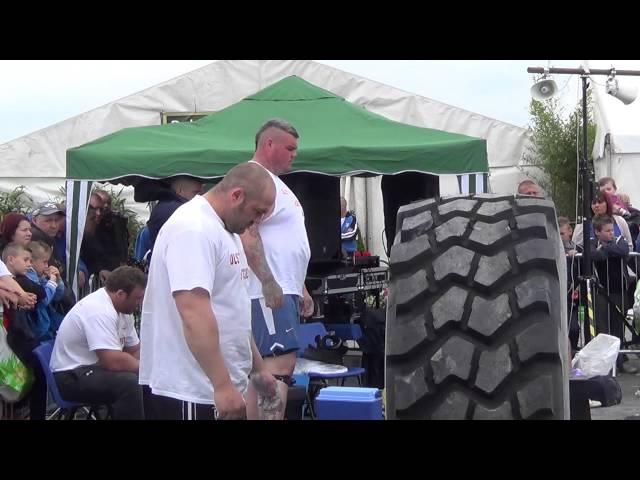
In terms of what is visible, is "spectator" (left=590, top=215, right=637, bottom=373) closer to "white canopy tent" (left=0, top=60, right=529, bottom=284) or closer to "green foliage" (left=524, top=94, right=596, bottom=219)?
"green foliage" (left=524, top=94, right=596, bottom=219)

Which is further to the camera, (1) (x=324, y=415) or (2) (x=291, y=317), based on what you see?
(2) (x=291, y=317)

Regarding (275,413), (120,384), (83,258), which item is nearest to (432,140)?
(83,258)

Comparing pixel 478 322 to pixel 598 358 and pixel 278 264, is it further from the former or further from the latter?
pixel 278 264

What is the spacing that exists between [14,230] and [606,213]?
242 inches

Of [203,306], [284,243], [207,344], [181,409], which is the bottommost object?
[181,409]

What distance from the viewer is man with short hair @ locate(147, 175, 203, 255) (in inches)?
318

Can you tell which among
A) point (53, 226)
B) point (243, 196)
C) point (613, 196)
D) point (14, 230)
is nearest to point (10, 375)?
point (14, 230)

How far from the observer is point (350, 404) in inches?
149

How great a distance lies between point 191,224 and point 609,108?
11250 mm

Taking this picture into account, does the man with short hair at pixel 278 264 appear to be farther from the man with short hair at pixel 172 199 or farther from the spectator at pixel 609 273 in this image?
the spectator at pixel 609 273

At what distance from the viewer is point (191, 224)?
12.4 ft

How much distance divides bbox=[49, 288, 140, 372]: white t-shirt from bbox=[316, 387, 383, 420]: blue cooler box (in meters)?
3.04

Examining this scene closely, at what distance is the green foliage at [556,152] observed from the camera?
1550 cm
